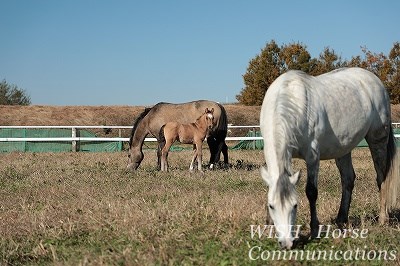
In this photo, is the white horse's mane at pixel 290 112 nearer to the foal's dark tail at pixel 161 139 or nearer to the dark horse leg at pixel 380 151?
the dark horse leg at pixel 380 151

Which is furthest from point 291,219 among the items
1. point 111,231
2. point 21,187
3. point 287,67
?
point 287,67

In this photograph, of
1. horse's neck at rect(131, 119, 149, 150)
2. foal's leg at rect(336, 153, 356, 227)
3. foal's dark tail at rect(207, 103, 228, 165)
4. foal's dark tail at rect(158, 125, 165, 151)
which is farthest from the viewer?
foal's dark tail at rect(207, 103, 228, 165)

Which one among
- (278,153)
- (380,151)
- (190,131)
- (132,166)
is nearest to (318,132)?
(278,153)

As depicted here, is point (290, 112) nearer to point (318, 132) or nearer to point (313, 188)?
point (318, 132)

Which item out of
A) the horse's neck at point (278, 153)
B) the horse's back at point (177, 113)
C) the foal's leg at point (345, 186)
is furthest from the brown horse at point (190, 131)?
the horse's neck at point (278, 153)

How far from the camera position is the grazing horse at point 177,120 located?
15727 mm

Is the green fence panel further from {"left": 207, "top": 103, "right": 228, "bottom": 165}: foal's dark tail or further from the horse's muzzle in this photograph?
the horse's muzzle

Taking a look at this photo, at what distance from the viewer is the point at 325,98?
6215 millimetres

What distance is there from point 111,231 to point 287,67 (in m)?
44.7

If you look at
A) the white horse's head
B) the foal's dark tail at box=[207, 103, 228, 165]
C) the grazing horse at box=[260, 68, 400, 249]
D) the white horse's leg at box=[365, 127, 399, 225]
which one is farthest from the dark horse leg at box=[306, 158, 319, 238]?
the foal's dark tail at box=[207, 103, 228, 165]

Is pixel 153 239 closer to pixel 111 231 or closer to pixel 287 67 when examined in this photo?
pixel 111 231

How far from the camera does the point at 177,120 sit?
16.4 metres

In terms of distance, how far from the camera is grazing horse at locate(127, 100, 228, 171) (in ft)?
51.6

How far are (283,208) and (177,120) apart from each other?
1159cm
